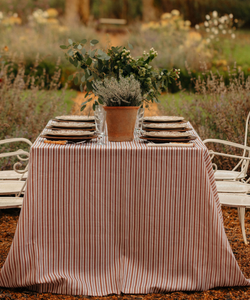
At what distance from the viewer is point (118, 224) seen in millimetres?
1725

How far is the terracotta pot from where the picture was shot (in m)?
1.81

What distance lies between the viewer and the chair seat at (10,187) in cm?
Result: 223

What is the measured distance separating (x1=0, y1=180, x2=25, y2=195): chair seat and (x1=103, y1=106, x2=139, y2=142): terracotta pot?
81 centimetres

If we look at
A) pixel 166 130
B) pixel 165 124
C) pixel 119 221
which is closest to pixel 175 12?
pixel 165 124

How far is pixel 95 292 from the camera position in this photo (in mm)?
1738

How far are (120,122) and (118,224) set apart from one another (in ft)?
1.68

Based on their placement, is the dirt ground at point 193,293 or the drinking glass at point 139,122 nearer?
the dirt ground at point 193,293

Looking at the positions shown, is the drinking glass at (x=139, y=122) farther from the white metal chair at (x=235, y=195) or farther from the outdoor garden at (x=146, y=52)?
the outdoor garden at (x=146, y=52)

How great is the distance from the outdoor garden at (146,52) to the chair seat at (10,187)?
63cm

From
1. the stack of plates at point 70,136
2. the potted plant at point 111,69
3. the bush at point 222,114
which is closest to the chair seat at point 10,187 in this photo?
the stack of plates at point 70,136

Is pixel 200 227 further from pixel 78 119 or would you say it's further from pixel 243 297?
pixel 78 119

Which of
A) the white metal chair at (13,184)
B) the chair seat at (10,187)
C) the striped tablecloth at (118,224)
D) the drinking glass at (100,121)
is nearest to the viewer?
the striped tablecloth at (118,224)

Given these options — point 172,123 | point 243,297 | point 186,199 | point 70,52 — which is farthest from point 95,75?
point 243,297

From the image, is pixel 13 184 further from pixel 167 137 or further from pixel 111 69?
pixel 167 137
